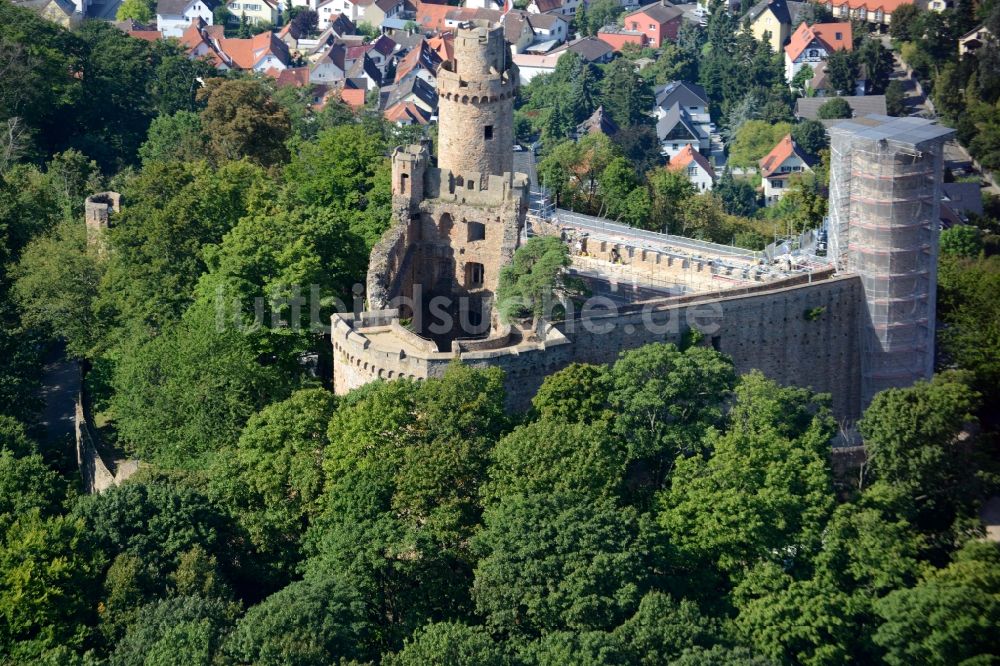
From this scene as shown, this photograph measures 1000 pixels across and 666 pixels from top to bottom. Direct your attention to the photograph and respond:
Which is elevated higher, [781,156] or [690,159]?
[781,156]

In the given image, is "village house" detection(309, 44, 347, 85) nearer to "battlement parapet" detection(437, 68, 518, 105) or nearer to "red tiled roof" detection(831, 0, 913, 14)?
"red tiled roof" detection(831, 0, 913, 14)

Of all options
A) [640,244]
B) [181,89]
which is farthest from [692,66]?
[640,244]

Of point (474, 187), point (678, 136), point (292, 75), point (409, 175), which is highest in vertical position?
point (292, 75)

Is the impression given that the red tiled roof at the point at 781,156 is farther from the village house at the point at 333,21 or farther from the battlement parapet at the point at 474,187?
the battlement parapet at the point at 474,187

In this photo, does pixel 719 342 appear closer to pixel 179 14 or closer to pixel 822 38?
pixel 822 38

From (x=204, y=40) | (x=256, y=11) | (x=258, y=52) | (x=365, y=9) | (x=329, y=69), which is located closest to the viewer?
(x=329, y=69)

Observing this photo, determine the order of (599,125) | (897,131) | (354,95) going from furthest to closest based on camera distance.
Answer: (354,95) → (599,125) → (897,131)

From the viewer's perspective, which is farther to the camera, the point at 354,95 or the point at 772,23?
the point at 772,23

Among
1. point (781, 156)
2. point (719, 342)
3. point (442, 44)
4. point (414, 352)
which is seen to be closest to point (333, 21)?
point (442, 44)
